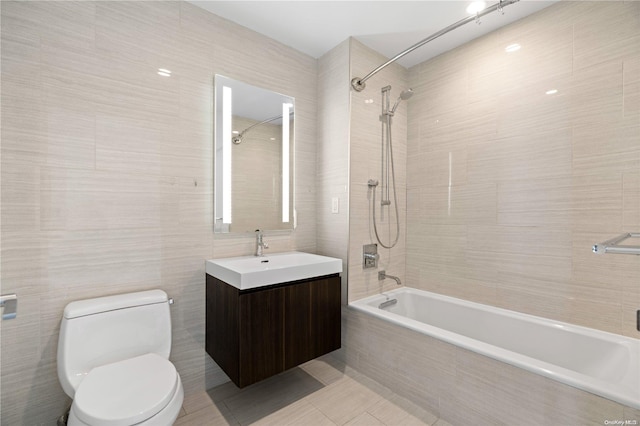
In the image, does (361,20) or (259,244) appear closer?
(361,20)

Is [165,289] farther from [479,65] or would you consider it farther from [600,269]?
[479,65]

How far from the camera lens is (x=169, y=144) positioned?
1.82 m

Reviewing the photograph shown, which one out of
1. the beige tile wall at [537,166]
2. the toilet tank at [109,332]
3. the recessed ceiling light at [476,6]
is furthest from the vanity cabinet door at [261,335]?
the recessed ceiling light at [476,6]

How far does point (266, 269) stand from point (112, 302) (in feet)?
2.61

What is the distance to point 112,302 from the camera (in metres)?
1.51

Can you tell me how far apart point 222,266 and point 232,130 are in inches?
38.0

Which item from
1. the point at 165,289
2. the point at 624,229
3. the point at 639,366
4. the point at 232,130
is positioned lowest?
the point at 639,366

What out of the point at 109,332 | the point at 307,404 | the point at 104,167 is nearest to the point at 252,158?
the point at 104,167

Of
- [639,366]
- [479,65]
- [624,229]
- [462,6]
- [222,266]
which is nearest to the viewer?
[639,366]

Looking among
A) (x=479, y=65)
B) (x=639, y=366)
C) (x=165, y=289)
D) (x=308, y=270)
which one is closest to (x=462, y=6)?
(x=479, y=65)

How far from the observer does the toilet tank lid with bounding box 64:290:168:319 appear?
4.66 ft

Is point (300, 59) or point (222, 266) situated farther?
point (300, 59)

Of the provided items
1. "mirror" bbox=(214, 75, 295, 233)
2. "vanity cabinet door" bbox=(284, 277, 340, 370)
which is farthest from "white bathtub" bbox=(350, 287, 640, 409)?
"mirror" bbox=(214, 75, 295, 233)

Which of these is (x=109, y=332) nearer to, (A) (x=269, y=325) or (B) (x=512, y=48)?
(A) (x=269, y=325)
